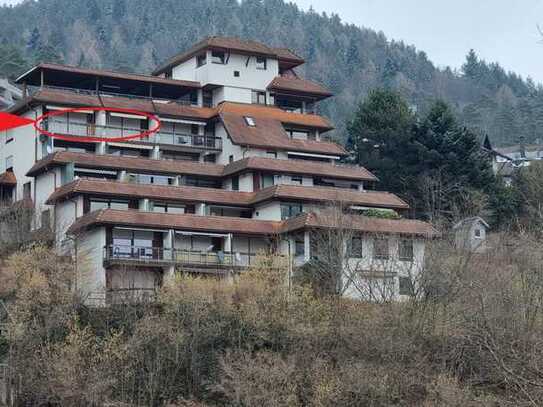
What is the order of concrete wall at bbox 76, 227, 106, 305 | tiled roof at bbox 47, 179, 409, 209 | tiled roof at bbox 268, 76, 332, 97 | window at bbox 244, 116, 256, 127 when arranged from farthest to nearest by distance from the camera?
tiled roof at bbox 268, 76, 332, 97, window at bbox 244, 116, 256, 127, tiled roof at bbox 47, 179, 409, 209, concrete wall at bbox 76, 227, 106, 305

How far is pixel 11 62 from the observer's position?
4707 inches

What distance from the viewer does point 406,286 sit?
62.0m

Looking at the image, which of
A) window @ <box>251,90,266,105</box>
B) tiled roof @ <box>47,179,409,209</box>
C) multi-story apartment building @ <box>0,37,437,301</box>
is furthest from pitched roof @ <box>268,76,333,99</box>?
tiled roof @ <box>47,179,409,209</box>

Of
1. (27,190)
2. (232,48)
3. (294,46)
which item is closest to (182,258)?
(27,190)

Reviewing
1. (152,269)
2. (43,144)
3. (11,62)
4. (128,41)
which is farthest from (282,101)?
(128,41)

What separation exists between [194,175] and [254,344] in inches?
723

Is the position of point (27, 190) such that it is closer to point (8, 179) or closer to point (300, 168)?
point (8, 179)

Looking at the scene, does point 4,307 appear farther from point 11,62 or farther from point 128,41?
point 128,41

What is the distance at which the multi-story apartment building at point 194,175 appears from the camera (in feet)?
203

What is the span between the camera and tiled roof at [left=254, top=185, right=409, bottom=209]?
66312mm

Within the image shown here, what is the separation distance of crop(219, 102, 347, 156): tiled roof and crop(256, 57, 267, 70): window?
276 centimetres

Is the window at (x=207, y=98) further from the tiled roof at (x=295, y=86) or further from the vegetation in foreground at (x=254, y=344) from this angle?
the vegetation in foreground at (x=254, y=344)

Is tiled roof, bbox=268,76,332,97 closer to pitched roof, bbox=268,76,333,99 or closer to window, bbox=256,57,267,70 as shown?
pitched roof, bbox=268,76,333,99

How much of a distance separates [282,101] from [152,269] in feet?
72.0
